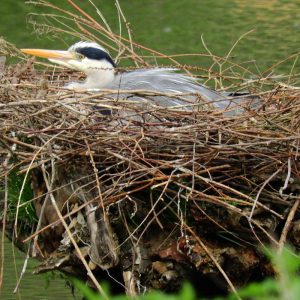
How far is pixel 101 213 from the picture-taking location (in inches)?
166

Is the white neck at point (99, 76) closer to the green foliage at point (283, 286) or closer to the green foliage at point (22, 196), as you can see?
the green foliage at point (22, 196)

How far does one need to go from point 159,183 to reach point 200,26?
373 inches

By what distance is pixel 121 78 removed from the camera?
4992 millimetres

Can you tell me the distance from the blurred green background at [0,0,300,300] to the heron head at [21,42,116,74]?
5288 mm

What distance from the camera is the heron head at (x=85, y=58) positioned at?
5105mm

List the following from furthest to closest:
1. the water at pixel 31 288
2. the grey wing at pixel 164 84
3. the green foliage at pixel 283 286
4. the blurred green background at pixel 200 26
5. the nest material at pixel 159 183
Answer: the blurred green background at pixel 200 26, the water at pixel 31 288, the grey wing at pixel 164 84, the nest material at pixel 159 183, the green foliage at pixel 283 286

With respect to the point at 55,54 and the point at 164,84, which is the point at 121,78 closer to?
the point at 164,84

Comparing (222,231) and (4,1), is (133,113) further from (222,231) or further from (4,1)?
(4,1)

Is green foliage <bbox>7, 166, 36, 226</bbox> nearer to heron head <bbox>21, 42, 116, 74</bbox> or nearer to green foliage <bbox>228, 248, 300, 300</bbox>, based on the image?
heron head <bbox>21, 42, 116, 74</bbox>

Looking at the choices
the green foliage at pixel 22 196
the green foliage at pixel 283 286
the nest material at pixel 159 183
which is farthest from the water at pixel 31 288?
the green foliage at pixel 283 286

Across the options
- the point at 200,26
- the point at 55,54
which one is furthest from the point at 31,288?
the point at 200,26

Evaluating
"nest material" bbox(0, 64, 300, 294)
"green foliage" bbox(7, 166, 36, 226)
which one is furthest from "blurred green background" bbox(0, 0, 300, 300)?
"nest material" bbox(0, 64, 300, 294)

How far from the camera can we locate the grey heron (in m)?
4.86

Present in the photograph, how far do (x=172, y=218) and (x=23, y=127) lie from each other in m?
0.70
